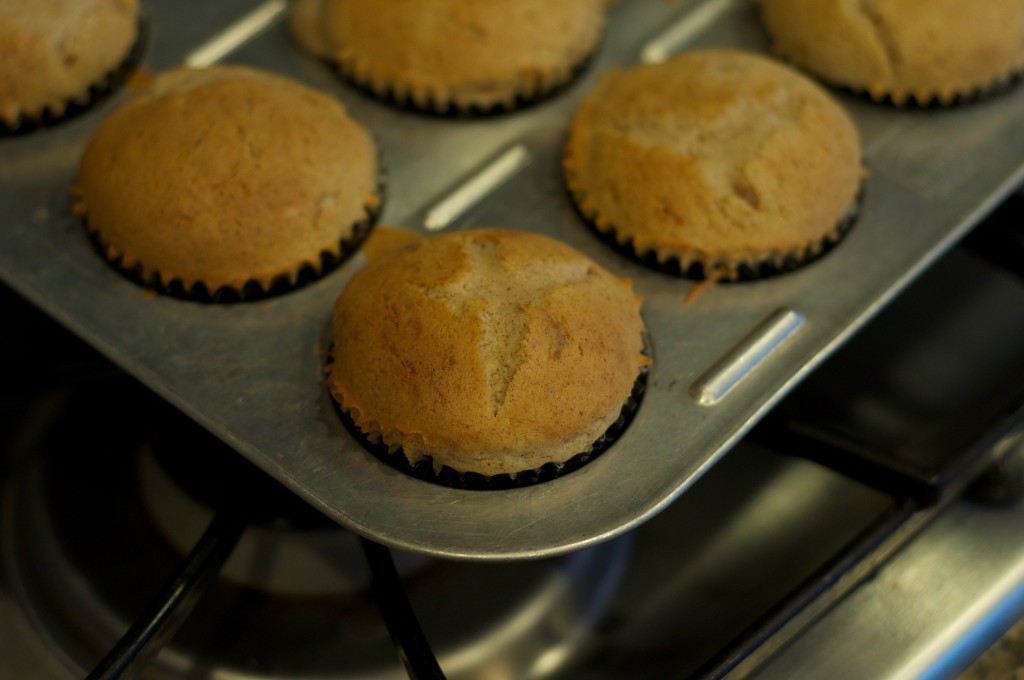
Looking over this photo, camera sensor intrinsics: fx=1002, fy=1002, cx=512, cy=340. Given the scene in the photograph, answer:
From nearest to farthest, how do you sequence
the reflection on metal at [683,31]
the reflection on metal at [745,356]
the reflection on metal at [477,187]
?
the reflection on metal at [745,356], the reflection on metal at [477,187], the reflection on metal at [683,31]

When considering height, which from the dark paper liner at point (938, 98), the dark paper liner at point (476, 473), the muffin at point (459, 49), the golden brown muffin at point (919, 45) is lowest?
the dark paper liner at point (476, 473)

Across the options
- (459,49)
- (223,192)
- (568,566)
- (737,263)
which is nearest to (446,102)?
(459,49)

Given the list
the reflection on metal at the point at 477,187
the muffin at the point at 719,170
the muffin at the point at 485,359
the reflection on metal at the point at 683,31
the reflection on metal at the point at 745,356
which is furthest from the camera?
the reflection on metal at the point at 683,31

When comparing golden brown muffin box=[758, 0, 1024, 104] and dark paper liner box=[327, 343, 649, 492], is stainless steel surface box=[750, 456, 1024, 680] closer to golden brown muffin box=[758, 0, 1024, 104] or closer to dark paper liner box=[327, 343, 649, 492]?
dark paper liner box=[327, 343, 649, 492]

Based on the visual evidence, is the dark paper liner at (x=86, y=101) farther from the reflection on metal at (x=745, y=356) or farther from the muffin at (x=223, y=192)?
the reflection on metal at (x=745, y=356)

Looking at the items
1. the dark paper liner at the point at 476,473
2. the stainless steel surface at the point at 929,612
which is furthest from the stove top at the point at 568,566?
the dark paper liner at the point at 476,473

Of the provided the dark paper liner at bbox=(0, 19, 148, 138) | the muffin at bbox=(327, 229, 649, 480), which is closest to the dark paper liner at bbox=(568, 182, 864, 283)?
the muffin at bbox=(327, 229, 649, 480)

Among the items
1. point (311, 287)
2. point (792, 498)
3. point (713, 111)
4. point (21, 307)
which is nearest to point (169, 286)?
point (311, 287)
